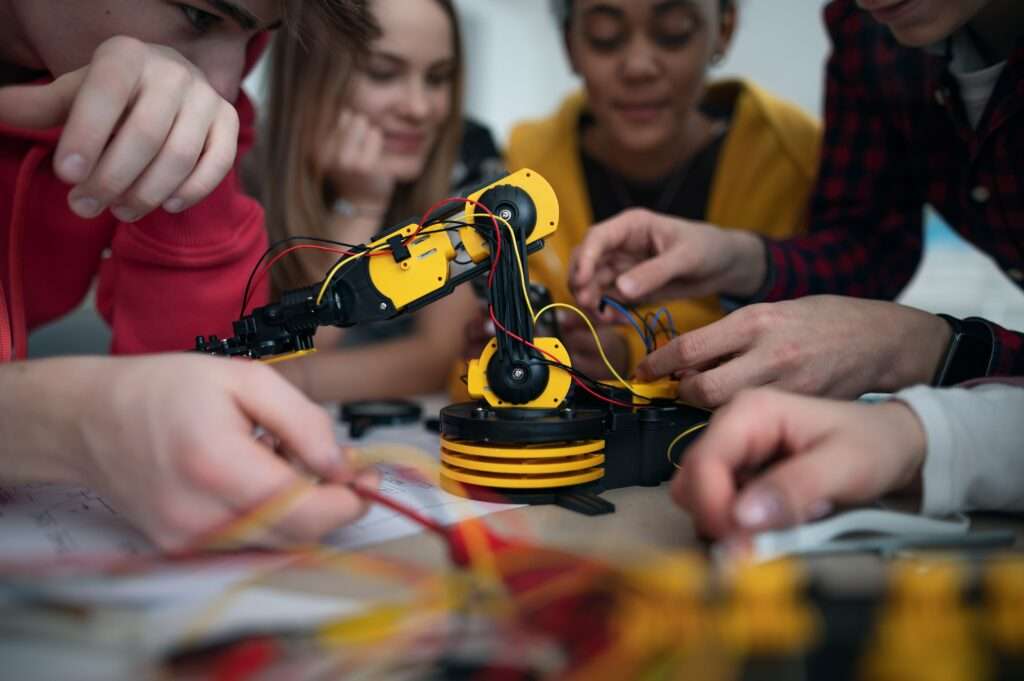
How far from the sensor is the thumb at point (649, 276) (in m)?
0.74

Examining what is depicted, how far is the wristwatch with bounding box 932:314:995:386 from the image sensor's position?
2.08 ft

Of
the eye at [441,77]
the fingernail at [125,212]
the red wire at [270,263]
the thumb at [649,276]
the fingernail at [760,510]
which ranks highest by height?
the eye at [441,77]

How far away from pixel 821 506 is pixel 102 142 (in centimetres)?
49

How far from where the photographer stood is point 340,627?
13.9 inches

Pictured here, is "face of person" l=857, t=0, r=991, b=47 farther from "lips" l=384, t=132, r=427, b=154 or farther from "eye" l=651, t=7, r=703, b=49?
"lips" l=384, t=132, r=427, b=154

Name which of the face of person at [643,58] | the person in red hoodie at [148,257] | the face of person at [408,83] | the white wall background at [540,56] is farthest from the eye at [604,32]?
the white wall background at [540,56]

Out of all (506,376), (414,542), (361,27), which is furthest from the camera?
(361,27)

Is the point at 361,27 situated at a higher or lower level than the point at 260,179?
higher

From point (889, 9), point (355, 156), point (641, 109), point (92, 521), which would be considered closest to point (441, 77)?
point (355, 156)

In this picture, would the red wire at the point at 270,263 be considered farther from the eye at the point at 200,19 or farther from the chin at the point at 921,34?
the chin at the point at 921,34

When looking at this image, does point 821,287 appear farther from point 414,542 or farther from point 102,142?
point 102,142

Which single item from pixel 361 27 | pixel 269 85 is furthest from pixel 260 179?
pixel 361 27

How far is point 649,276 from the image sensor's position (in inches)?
29.7

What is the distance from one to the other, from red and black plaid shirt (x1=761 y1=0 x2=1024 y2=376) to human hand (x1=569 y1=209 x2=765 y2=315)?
Answer: 5 centimetres
